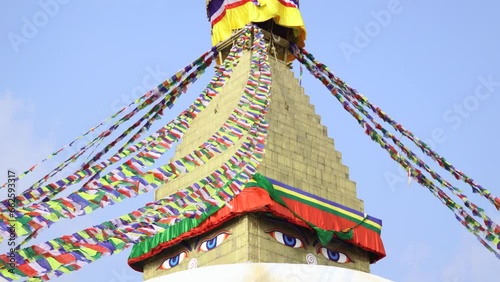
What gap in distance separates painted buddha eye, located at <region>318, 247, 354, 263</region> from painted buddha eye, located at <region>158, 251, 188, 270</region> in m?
2.40

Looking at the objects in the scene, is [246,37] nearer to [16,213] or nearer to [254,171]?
[254,171]

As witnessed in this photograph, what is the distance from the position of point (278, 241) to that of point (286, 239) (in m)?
0.21

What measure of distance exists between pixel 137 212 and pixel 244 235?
159 inches

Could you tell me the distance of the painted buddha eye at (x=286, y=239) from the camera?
46.7 ft

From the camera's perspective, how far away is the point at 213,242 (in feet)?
47.4

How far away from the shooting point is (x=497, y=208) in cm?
1474

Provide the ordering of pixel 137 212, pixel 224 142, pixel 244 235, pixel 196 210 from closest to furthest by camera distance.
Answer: pixel 137 212 → pixel 196 210 → pixel 224 142 → pixel 244 235

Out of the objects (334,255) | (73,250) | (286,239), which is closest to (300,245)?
(286,239)

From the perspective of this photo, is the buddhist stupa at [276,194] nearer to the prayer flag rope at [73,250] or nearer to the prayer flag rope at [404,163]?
the prayer flag rope at [404,163]

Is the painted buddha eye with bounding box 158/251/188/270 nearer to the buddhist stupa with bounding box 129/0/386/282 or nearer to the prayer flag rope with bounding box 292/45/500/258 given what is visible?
the buddhist stupa with bounding box 129/0/386/282

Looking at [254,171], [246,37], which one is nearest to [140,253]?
[254,171]

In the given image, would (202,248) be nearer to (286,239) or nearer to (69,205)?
(286,239)

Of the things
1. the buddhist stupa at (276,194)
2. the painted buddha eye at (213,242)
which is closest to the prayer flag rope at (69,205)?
the buddhist stupa at (276,194)

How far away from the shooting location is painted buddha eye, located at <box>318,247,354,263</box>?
14.8m
